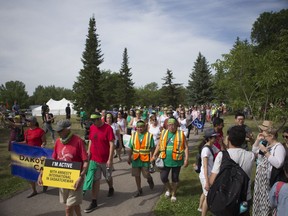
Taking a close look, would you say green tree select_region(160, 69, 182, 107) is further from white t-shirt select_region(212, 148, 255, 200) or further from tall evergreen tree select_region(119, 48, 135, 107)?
white t-shirt select_region(212, 148, 255, 200)

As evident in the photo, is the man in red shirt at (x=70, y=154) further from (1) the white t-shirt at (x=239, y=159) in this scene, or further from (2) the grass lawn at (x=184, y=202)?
(1) the white t-shirt at (x=239, y=159)

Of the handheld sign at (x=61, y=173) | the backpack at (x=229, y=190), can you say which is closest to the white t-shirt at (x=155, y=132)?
the handheld sign at (x=61, y=173)

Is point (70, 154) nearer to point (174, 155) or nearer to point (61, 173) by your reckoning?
point (61, 173)

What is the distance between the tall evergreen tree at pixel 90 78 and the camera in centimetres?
4094

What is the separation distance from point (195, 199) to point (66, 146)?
136 inches

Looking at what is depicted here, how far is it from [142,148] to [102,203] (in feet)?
5.22

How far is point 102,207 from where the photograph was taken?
219 inches

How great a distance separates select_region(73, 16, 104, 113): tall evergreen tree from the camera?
40.9 metres

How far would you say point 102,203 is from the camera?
5.80 m

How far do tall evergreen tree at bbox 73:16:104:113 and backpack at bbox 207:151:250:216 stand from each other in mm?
37995

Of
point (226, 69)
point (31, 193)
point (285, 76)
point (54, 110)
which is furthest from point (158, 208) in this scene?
point (54, 110)

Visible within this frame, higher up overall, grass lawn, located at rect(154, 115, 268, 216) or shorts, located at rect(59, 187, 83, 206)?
shorts, located at rect(59, 187, 83, 206)

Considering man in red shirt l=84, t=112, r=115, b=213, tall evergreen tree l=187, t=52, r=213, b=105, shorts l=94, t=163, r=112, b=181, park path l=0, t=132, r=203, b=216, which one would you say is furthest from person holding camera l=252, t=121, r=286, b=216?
tall evergreen tree l=187, t=52, r=213, b=105

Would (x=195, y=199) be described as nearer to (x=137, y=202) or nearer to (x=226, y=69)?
(x=137, y=202)
